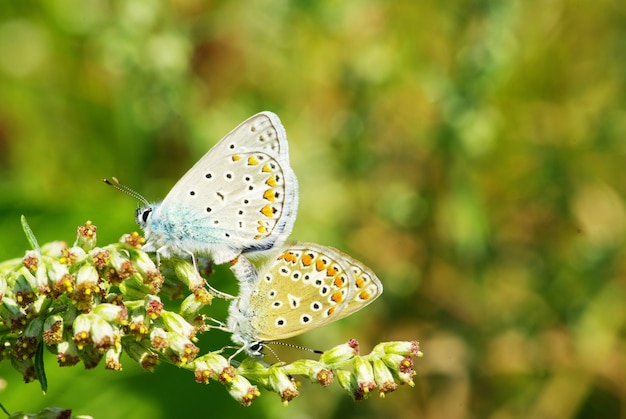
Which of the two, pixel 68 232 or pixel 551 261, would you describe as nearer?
pixel 68 232

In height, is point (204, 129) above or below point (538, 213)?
above

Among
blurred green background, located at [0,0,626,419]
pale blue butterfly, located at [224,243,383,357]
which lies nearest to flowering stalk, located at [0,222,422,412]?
pale blue butterfly, located at [224,243,383,357]

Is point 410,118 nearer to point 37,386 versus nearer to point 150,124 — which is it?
point 150,124

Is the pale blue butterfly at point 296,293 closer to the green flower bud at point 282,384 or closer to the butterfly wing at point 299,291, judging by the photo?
the butterfly wing at point 299,291

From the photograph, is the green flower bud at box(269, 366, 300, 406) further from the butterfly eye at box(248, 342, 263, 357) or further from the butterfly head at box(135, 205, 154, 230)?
the butterfly head at box(135, 205, 154, 230)

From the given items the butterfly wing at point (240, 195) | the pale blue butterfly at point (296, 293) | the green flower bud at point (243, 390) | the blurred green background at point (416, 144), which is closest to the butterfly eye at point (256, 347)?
the pale blue butterfly at point (296, 293)

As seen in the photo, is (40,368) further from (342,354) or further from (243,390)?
(342,354)

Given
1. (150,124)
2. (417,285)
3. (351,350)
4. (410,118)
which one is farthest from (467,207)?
(351,350)
